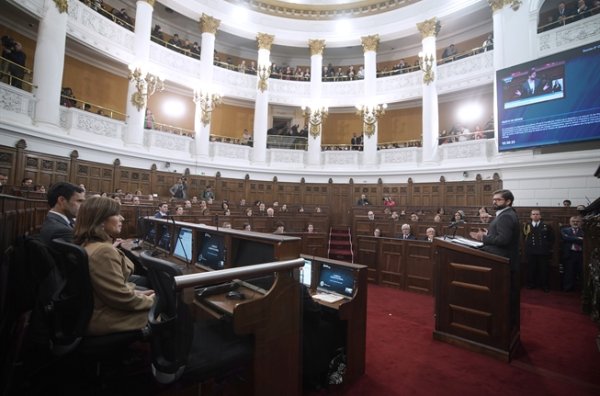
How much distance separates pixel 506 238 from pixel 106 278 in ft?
11.6

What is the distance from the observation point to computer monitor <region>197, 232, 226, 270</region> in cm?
278

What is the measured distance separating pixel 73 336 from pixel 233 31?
14.3 meters

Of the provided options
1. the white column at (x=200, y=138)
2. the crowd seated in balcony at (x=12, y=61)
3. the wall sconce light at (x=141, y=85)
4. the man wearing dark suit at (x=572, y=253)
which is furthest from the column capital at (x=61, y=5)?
the man wearing dark suit at (x=572, y=253)

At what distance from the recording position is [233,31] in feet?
43.6

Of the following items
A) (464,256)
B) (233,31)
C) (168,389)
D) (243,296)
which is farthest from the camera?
(233,31)

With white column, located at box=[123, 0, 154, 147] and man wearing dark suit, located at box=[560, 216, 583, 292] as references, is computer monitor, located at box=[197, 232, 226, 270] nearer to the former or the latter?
man wearing dark suit, located at box=[560, 216, 583, 292]

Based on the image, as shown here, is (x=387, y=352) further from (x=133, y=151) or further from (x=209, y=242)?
(x=133, y=151)

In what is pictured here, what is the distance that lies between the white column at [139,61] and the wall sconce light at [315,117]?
6413mm

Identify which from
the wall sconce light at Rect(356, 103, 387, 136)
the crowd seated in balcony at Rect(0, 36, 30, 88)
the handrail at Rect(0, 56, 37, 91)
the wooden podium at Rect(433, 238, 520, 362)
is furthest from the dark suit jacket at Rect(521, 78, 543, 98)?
the crowd seated in balcony at Rect(0, 36, 30, 88)

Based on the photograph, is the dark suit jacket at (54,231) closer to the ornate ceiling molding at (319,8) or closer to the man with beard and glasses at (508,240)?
the man with beard and glasses at (508,240)

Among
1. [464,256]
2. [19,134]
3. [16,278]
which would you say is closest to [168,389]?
[16,278]

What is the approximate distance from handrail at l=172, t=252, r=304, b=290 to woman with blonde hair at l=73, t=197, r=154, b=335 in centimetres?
58

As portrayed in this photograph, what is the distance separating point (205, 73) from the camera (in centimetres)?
1212

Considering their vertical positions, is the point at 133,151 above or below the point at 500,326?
above
